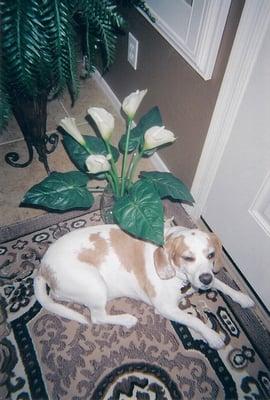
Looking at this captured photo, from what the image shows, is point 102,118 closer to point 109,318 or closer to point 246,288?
point 109,318

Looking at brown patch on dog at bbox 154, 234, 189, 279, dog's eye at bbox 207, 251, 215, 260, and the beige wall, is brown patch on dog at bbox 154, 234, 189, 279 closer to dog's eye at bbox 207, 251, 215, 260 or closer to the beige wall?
dog's eye at bbox 207, 251, 215, 260

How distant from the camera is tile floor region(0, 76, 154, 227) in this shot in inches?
95.7

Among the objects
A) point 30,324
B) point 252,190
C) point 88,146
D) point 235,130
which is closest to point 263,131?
point 235,130

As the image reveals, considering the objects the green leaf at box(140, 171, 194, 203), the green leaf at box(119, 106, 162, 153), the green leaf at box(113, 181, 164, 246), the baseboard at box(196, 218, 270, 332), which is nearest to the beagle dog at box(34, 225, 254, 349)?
the green leaf at box(113, 181, 164, 246)

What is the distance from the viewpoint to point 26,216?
2.39 meters

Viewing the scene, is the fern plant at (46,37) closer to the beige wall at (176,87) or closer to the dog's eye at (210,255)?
the beige wall at (176,87)

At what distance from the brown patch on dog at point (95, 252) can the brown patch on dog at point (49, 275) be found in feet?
0.56

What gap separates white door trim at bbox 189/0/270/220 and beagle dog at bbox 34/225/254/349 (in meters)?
0.55

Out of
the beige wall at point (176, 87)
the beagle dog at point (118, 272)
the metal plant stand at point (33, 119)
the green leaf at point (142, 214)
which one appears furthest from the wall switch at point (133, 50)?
the beagle dog at point (118, 272)

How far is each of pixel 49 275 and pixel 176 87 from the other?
54.0 inches

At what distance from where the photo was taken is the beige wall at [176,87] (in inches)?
72.6

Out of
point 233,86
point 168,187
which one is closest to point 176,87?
point 233,86

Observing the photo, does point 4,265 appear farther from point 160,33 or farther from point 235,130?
point 160,33

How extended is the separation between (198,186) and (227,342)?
97cm
